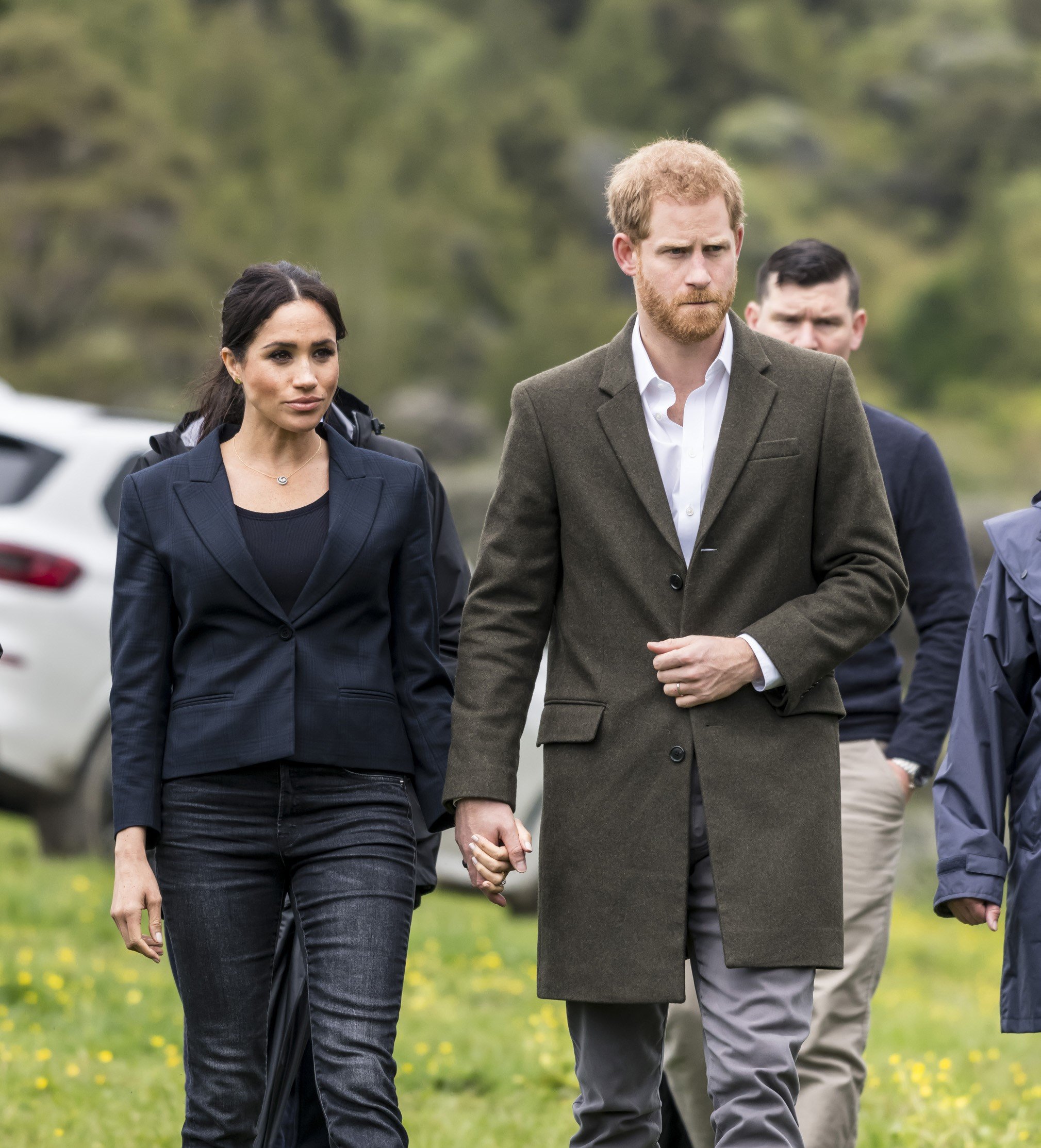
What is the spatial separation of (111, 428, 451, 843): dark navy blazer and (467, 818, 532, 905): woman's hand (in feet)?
0.48

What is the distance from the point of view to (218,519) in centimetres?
381

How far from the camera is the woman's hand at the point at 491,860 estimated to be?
3.75 meters

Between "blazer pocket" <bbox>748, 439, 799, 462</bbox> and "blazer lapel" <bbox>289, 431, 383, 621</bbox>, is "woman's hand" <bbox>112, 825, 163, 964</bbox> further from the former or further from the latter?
"blazer pocket" <bbox>748, 439, 799, 462</bbox>

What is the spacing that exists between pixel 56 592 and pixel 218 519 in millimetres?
4374

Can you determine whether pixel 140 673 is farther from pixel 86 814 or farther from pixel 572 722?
pixel 86 814

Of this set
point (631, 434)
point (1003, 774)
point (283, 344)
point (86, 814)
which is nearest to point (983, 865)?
point (1003, 774)

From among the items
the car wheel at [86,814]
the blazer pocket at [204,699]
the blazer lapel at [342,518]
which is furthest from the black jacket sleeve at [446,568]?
the car wheel at [86,814]

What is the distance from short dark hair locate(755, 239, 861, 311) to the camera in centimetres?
513

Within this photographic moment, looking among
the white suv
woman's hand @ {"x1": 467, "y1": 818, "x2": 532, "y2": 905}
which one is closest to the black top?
woman's hand @ {"x1": 467, "y1": 818, "x2": 532, "y2": 905}

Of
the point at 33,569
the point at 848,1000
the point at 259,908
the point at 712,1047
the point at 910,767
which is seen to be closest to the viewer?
the point at 712,1047

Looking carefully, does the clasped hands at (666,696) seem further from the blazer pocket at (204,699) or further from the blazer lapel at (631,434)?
the blazer pocket at (204,699)

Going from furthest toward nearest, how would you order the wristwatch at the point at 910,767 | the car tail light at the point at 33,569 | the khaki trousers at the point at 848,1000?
the car tail light at the point at 33,569 → the wristwatch at the point at 910,767 → the khaki trousers at the point at 848,1000

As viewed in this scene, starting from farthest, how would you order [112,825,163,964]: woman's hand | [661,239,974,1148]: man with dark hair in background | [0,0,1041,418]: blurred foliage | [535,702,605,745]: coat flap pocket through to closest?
[0,0,1041,418]: blurred foliage
[661,239,974,1148]: man with dark hair in background
[535,702,605,745]: coat flap pocket
[112,825,163,964]: woman's hand

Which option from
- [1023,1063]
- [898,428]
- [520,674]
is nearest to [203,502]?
[520,674]
